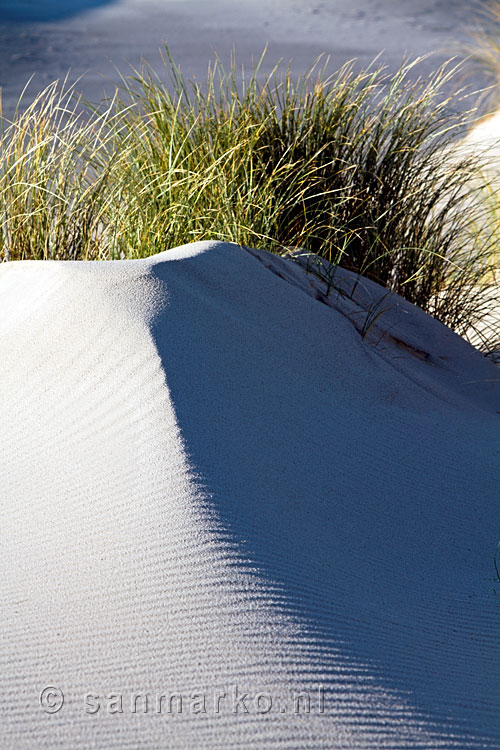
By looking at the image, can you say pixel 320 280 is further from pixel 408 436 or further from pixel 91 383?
pixel 91 383

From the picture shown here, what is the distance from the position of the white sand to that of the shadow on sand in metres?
11.3

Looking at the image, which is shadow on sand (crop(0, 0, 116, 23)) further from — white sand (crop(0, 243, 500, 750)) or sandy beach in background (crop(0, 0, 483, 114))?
white sand (crop(0, 243, 500, 750))

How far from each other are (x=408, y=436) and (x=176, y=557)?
0.68 meters

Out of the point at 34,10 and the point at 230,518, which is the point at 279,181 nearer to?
the point at 230,518

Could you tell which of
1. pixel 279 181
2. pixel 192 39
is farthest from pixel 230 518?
pixel 192 39

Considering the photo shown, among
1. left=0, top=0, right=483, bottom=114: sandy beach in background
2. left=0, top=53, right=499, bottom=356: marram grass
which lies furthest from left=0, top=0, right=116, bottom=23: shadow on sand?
left=0, top=53, right=499, bottom=356: marram grass

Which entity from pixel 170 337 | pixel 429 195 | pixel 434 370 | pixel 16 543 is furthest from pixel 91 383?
pixel 429 195

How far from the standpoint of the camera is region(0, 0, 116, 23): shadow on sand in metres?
11.4

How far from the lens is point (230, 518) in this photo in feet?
3.45

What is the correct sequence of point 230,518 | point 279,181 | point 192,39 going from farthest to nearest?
point 192,39 < point 279,181 < point 230,518

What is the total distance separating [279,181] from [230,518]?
4.23ft

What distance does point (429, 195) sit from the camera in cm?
227

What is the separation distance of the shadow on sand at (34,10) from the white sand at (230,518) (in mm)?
11281

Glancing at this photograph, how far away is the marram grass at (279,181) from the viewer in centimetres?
209
